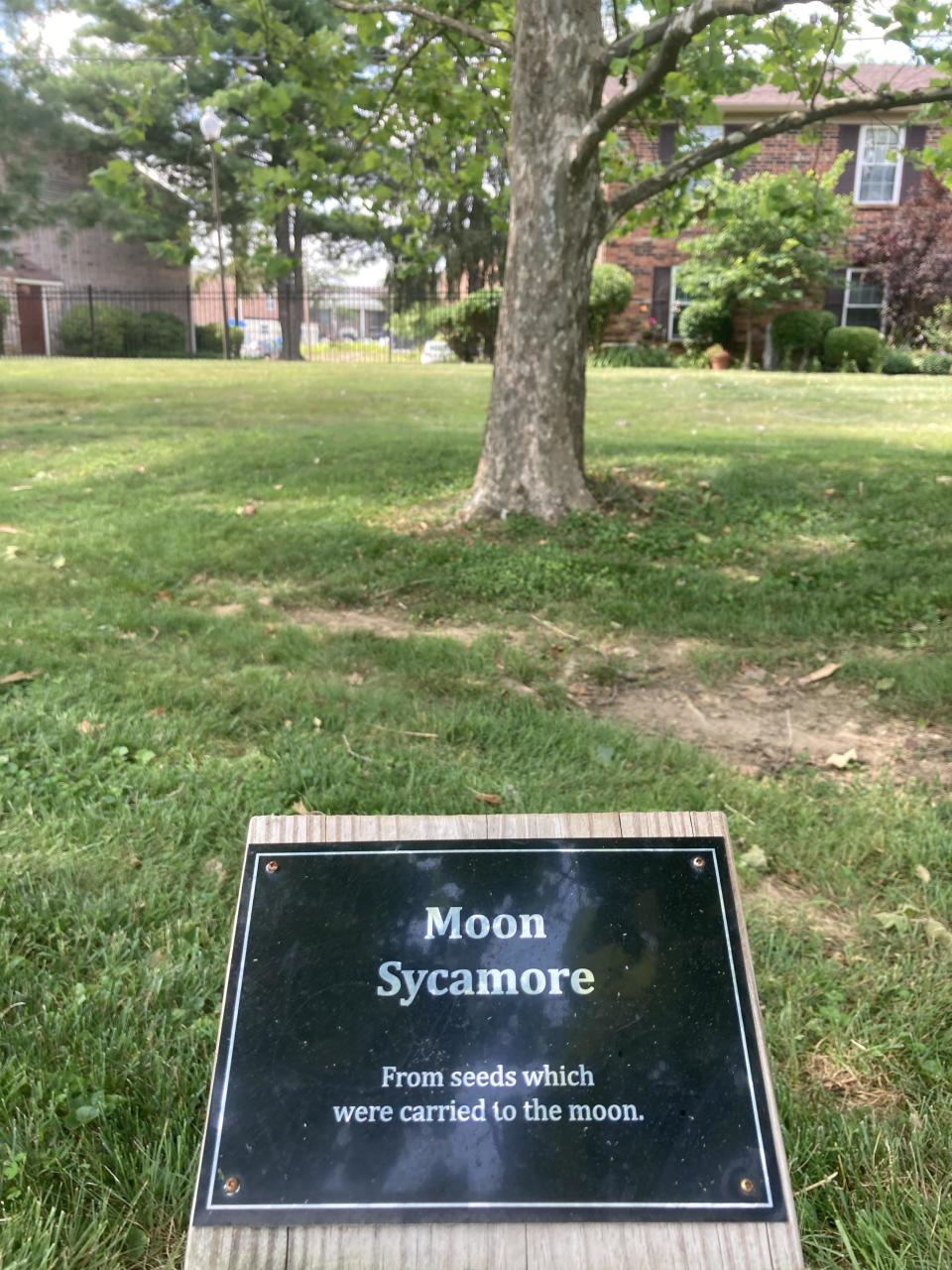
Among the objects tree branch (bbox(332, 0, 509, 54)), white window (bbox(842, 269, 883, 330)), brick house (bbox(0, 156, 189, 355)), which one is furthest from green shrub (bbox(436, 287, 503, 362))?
tree branch (bbox(332, 0, 509, 54))

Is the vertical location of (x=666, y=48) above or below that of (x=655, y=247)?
below

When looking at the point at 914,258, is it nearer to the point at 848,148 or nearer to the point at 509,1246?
the point at 848,148

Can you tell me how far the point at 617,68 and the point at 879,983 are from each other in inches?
212

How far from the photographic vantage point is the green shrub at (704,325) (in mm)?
21109

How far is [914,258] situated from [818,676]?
20854mm

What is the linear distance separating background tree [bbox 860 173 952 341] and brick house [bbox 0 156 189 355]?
18549mm

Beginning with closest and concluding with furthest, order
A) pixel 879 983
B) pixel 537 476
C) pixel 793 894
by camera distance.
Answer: pixel 879 983 → pixel 793 894 → pixel 537 476

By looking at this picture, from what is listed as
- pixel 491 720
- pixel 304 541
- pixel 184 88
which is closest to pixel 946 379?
pixel 304 541

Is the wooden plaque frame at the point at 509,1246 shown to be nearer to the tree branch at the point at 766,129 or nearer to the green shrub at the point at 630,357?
the tree branch at the point at 766,129

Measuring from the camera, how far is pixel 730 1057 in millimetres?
1371

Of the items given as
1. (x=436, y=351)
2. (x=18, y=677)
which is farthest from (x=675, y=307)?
(x=18, y=677)

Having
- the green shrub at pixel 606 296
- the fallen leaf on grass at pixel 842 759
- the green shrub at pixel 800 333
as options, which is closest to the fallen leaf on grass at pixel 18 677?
the fallen leaf on grass at pixel 842 759

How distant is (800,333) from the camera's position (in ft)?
66.9

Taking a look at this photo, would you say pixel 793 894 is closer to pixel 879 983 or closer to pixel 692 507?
pixel 879 983
